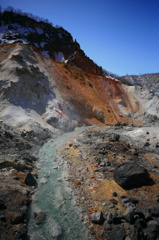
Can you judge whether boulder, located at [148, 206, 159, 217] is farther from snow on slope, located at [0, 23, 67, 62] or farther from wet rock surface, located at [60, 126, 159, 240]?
snow on slope, located at [0, 23, 67, 62]

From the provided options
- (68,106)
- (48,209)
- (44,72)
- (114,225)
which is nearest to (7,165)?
(48,209)

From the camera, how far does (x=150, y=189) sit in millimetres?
8469

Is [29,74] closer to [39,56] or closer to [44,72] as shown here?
[44,72]

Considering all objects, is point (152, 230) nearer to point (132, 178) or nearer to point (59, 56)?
point (132, 178)

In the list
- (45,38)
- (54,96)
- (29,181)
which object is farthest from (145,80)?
(29,181)

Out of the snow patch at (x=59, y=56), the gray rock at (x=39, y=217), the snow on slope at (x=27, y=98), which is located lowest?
the gray rock at (x=39, y=217)

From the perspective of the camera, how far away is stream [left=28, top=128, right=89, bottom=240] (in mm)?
6367

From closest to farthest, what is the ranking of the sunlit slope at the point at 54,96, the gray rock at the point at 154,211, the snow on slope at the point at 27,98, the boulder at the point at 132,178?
the gray rock at the point at 154,211, the boulder at the point at 132,178, the snow on slope at the point at 27,98, the sunlit slope at the point at 54,96

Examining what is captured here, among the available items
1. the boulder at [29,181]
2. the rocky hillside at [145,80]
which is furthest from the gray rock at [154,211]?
the rocky hillside at [145,80]

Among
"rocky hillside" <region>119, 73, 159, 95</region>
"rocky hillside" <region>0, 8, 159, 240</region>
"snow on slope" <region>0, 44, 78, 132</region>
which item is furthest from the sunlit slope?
"rocky hillside" <region>119, 73, 159, 95</region>

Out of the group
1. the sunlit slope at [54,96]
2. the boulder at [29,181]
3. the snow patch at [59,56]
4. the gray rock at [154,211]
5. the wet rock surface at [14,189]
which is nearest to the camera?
the wet rock surface at [14,189]

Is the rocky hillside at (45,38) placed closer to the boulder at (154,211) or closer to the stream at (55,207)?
the stream at (55,207)

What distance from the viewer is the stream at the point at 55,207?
251 inches

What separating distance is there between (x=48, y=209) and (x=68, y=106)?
79.9 ft
